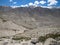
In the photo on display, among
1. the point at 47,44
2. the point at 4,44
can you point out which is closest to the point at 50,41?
the point at 47,44

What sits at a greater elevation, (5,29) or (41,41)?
(41,41)

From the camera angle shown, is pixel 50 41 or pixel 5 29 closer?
pixel 50 41

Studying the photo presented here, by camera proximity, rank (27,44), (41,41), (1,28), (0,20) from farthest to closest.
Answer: (0,20) < (1,28) < (41,41) < (27,44)

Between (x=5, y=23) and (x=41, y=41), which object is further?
(x=5, y=23)

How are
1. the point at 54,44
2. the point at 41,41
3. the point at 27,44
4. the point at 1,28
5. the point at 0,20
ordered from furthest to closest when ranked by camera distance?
the point at 0,20
the point at 1,28
the point at 41,41
the point at 27,44
the point at 54,44

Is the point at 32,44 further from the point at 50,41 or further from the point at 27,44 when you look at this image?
the point at 50,41

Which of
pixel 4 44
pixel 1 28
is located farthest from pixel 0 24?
pixel 4 44

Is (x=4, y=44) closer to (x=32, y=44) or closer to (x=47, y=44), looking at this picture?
(x=32, y=44)

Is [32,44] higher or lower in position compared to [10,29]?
higher

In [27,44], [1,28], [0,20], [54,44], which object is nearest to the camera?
[54,44]
